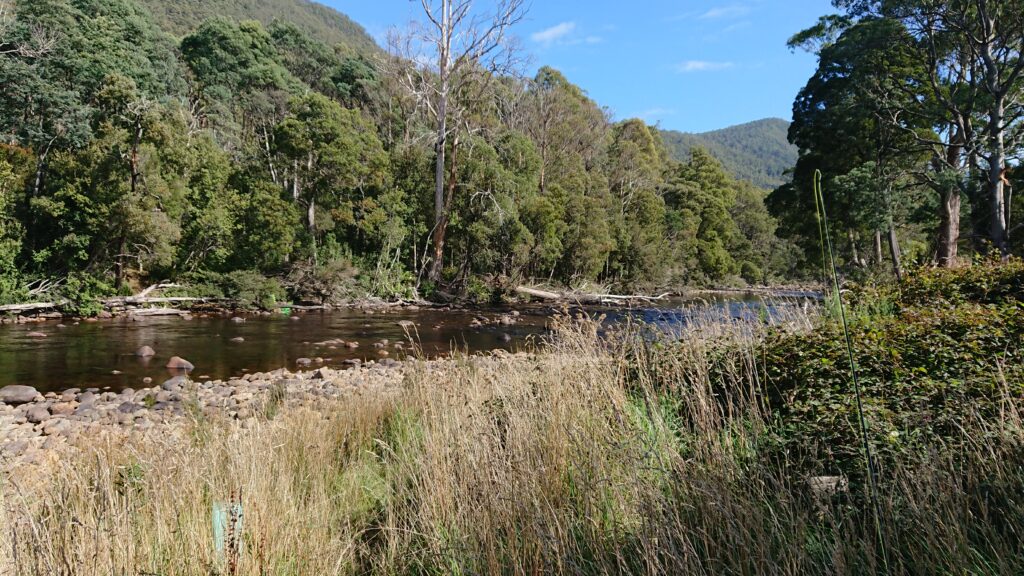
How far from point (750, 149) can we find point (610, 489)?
194710 millimetres

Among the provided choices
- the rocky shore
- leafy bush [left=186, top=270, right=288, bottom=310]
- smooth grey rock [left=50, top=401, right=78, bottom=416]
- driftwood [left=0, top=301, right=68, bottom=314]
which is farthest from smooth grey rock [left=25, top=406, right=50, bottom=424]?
leafy bush [left=186, top=270, right=288, bottom=310]

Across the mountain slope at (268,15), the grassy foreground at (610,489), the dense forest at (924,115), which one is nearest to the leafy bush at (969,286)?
the grassy foreground at (610,489)

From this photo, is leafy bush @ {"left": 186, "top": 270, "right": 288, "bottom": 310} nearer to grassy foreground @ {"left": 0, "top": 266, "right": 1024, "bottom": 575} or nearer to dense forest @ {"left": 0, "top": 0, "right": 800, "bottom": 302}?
dense forest @ {"left": 0, "top": 0, "right": 800, "bottom": 302}

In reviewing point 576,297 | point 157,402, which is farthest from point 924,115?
point 157,402

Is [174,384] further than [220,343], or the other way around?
[220,343]

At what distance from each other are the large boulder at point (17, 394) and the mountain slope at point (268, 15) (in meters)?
49.6

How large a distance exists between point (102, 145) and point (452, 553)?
21.0 metres

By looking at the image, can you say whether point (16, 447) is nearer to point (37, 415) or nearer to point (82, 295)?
point (37, 415)

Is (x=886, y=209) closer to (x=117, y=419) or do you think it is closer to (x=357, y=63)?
(x=117, y=419)

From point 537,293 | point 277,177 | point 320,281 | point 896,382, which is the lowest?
point 537,293

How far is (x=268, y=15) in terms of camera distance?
7638 cm

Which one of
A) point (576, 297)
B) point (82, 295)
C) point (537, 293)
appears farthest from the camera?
point (576, 297)

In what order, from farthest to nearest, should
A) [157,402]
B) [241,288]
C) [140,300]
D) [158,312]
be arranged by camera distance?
[241,288] → [140,300] → [158,312] → [157,402]

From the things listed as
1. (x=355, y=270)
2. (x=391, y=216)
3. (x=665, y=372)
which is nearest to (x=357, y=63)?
(x=391, y=216)
